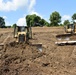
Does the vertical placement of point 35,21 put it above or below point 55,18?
below

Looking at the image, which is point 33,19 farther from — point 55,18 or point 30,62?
point 30,62

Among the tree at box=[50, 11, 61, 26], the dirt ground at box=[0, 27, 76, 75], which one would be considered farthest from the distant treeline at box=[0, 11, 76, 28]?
the dirt ground at box=[0, 27, 76, 75]

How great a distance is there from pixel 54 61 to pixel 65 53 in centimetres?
276

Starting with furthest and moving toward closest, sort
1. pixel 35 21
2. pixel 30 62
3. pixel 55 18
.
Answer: pixel 35 21, pixel 55 18, pixel 30 62

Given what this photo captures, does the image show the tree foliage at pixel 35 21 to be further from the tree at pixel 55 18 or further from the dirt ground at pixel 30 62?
the dirt ground at pixel 30 62

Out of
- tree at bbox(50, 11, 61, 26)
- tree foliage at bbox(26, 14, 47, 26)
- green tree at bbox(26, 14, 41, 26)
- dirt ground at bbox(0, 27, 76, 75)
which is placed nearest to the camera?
dirt ground at bbox(0, 27, 76, 75)

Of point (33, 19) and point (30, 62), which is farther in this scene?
point (33, 19)

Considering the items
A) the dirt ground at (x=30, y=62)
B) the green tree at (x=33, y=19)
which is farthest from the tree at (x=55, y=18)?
the dirt ground at (x=30, y=62)

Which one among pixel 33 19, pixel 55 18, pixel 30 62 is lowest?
pixel 30 62

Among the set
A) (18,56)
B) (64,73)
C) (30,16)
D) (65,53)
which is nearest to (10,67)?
(18,56)

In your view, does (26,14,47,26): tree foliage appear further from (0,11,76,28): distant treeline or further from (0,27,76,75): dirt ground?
(0,27,76,75): dirt ground

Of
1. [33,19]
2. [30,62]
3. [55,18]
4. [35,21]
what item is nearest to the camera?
[30,62]

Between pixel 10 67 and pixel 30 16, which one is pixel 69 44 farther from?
pixel 30 16

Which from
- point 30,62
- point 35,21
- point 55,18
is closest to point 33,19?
point 35,21
